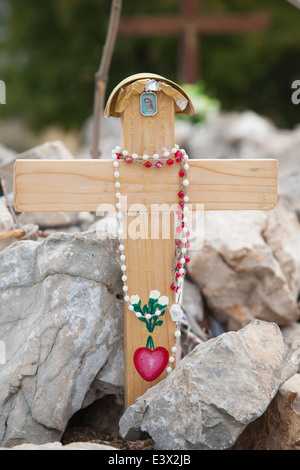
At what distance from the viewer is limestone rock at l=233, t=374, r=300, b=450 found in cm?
225

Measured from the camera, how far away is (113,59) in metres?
10.9

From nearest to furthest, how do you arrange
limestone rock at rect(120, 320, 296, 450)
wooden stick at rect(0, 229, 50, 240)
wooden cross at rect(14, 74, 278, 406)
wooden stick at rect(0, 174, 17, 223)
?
limestone rock at rect(120, 320, 296, 450), wooden cross at rect(14, 74, 278, 406), wooden stick at rect(0, 229, 50, 240), wooden stick at rect(0, 174, 17, 223)

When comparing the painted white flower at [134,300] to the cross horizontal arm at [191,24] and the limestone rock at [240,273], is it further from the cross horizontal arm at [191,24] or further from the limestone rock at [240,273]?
the cross horizontal arm at [191,24]

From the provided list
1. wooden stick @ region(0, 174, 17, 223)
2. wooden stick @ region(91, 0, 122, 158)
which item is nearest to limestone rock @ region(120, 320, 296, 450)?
wooden stick @ region(0, 174, 17, 223)

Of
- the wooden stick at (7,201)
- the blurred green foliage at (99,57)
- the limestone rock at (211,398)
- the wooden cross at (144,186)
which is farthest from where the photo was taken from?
the blurred green foliage at (99,57)

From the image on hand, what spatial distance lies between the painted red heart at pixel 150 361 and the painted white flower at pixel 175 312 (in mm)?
153

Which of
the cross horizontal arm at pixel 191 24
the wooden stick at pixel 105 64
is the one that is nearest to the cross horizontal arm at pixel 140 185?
the wooden stick at pixel 105 64

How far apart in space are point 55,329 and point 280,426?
1026 mm

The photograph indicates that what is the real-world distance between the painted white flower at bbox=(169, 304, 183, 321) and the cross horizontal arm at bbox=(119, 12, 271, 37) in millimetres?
7500

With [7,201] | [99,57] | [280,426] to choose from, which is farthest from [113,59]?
[280,426]

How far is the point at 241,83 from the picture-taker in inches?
425

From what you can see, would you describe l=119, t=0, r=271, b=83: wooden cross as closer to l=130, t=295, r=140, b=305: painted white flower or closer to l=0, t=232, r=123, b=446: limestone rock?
l=0, t=232, r=123, b=446: limestone rock

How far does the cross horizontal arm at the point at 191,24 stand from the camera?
9070 millimetres
